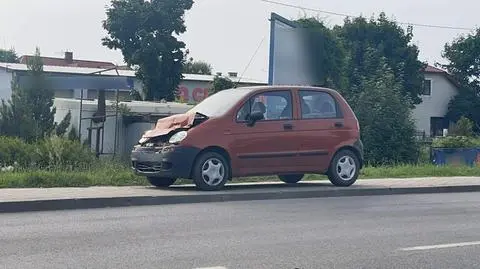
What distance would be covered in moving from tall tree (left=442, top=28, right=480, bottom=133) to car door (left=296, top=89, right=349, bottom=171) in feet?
165

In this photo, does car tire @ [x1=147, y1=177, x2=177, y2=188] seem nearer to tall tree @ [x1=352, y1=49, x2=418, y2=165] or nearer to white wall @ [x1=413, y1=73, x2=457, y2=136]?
tall tree @ [x1=352, y1=49, x2=418, y2=165]

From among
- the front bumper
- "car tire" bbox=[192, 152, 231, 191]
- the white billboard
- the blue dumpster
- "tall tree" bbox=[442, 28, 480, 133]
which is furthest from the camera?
"tall tree" bbox=[442, 28, 480, 133]

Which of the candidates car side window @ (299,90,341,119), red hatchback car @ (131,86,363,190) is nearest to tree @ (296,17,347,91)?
car side window @ (299,90,341,119)

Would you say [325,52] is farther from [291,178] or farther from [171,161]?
[171,161]

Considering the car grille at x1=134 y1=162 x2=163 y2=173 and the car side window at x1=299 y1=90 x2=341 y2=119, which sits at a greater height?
the car side window at x1=299 y1=90 x2=341 y2=119

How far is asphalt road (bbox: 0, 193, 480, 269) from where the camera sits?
7.93m

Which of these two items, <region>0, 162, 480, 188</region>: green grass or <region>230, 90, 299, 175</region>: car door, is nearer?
<region>0, 162, 480, 188</region>: green grass

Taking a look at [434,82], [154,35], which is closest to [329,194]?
[154,35]

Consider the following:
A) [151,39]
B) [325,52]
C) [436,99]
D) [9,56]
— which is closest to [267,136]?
[325,52]

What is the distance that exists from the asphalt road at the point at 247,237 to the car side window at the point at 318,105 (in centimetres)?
217

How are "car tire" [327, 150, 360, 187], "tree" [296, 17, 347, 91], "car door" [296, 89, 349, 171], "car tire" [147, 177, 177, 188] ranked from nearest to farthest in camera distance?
"car tire" [147, 177, 177, 188] → "car door" [296, 89, 349, 171] → "car tire" [327, 150, 360, 187] → "tree" [296, 17, 347, 91]

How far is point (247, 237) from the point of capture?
9406mm

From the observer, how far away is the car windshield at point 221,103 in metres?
13.9

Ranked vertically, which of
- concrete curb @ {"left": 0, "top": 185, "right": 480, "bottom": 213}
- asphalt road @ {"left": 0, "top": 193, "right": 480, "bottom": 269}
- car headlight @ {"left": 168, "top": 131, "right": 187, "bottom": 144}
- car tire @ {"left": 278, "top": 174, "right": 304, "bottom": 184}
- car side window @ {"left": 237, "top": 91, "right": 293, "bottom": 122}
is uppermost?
car side window @ {"left": 237, "top": 91, "right": 293, "bottom": 122}
